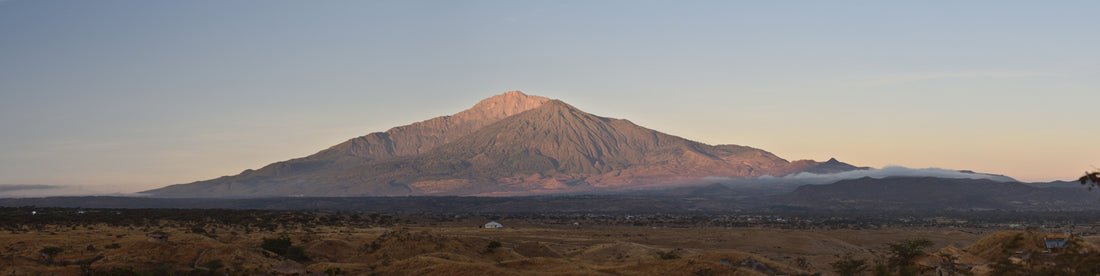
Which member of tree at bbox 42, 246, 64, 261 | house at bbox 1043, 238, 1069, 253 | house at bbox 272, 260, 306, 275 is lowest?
house at bbox 272, 260, 306, 275

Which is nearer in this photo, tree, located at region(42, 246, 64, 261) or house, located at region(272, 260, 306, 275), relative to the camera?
house, located at region(272, 260, 306, 275)

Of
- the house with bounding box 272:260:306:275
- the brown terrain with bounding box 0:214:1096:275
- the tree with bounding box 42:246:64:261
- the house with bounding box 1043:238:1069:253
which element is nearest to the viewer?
the brown terrain with bounding box 0:214:1096:275

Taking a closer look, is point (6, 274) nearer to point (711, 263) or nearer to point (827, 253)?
point (711, 263)

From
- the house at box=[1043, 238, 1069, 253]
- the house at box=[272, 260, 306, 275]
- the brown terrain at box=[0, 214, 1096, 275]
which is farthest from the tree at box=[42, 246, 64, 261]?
the house at box=[1043, 238, 1069, 253]

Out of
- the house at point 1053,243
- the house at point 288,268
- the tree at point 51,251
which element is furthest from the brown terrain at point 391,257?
the house at point 1053,243

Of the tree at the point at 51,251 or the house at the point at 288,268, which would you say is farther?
the tree at the point at 51,251

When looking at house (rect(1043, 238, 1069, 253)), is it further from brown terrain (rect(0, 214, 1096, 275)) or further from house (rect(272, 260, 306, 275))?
house (rect(272, 260, 306, 275))

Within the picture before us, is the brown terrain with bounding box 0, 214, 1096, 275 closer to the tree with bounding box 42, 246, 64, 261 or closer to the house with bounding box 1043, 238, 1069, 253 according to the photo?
the tree with bounding box 42, 246, 64, 261

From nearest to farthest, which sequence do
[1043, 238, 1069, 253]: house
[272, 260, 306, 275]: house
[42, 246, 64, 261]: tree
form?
[272, 260, 306, 275]: house < [42, 246, 64, 261]: tree < [1043, 238, 1069, 253]: house

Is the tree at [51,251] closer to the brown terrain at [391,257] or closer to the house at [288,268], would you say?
the brown terrain at [391,257]

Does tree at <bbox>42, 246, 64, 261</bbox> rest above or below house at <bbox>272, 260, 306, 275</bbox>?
above

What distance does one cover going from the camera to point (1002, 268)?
34.3 m

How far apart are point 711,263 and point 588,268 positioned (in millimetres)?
5285

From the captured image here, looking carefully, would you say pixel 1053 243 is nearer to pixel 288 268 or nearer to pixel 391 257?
pixel 391 257
